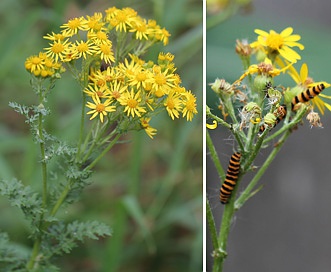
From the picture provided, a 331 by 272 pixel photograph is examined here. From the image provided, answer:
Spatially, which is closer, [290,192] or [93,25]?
[93,25]

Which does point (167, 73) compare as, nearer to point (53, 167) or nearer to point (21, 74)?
point (53, 167)

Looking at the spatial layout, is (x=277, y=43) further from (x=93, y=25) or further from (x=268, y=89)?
(x=93, y=25)

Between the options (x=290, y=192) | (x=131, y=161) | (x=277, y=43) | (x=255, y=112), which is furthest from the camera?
(x=131, y=161)

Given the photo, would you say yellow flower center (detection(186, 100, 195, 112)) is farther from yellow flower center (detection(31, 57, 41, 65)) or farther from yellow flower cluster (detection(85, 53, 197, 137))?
yellow flower center (detection(31, 57, 41, 65))

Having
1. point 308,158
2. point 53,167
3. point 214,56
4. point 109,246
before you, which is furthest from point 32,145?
point 308,158

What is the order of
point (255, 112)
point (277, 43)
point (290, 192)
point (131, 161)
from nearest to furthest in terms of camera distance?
point (255, 112) → point (277, 43) → point (290, 192) → point (131, 161)

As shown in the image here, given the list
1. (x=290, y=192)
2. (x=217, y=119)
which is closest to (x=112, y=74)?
(x=217, y=119)

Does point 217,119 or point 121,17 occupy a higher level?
point 121,17
